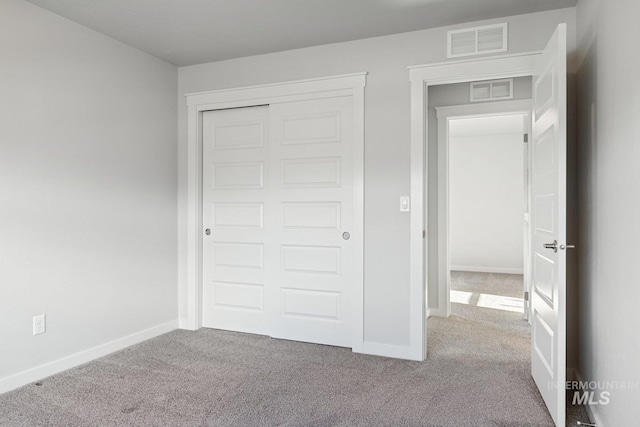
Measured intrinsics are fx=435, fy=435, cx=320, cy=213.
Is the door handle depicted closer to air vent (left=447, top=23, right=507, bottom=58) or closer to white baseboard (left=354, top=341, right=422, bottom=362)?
white baseboard (left=354, top=341, right=422, bottom=362)

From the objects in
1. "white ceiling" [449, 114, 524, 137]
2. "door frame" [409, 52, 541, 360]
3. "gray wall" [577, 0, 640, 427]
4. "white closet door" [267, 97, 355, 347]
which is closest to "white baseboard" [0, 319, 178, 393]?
"white closet door" [267, 97, 355, 347]

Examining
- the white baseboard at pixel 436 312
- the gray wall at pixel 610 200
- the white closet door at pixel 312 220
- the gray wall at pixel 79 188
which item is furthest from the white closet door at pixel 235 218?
the gray wall at pixel 610 200

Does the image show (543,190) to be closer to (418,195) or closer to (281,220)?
(418,195)

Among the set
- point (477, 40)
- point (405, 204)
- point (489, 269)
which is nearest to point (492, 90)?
point (477, 40)

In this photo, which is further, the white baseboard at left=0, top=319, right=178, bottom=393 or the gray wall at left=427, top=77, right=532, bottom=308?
the gray wall at left=427, top=77, right=532, bottom=308

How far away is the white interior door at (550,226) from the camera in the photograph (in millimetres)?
2113

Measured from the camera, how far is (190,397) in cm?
256

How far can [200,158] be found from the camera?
4.04m

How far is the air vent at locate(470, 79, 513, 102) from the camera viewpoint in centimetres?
399

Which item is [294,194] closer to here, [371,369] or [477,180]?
[371,369]

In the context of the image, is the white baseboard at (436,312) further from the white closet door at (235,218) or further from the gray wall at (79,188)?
the gray wall at (79,188)

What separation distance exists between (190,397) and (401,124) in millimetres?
A: 2332

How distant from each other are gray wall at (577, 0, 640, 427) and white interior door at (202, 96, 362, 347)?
1564 mm

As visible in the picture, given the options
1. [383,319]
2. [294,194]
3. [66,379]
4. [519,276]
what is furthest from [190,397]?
[519,276]
